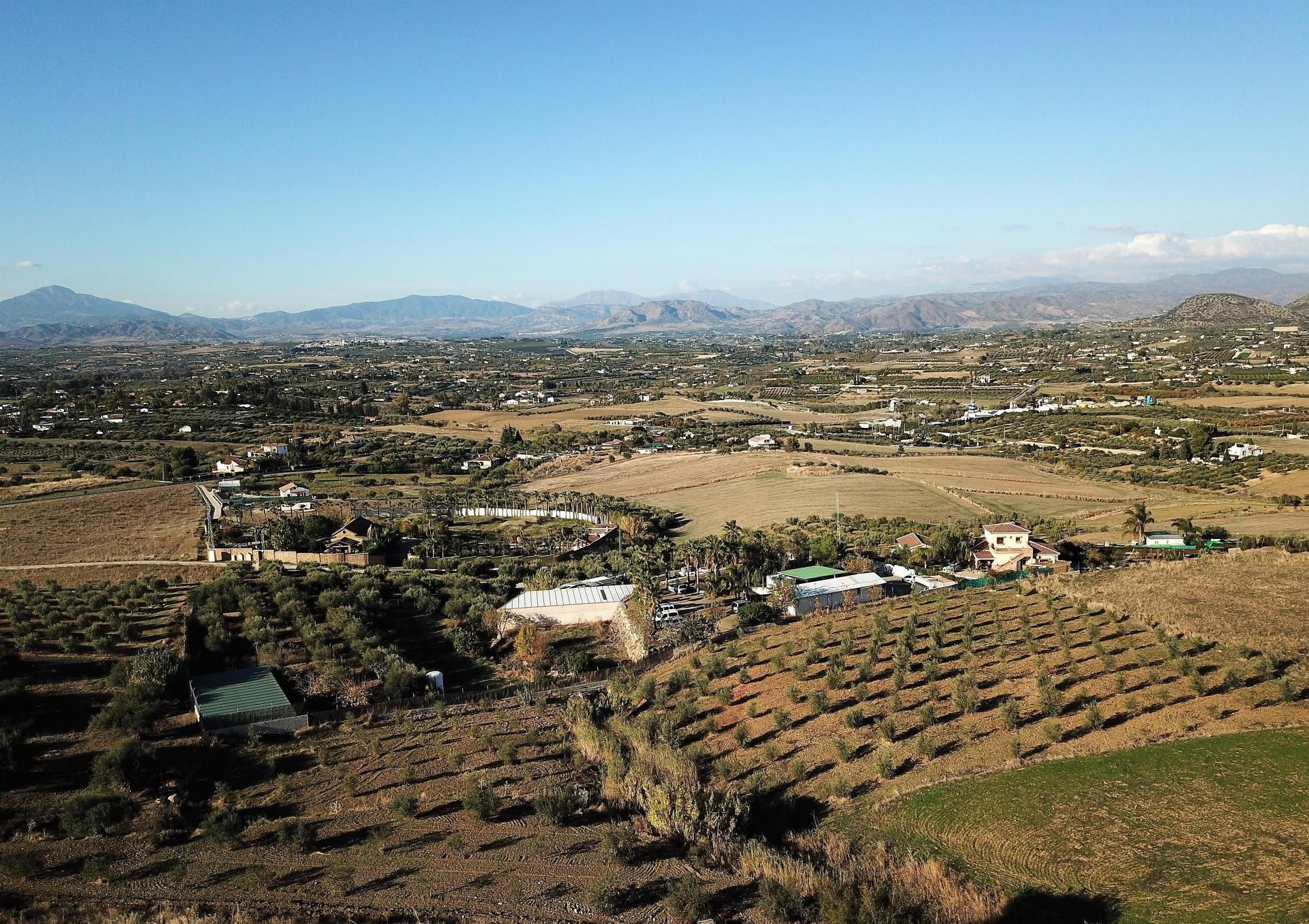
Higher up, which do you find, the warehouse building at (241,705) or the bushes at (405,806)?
the warehouse building at (241,705)

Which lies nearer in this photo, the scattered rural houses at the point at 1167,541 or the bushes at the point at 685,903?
the bushes at the point at 685,903

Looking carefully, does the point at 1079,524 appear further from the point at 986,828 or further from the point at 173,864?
the point at 173,864

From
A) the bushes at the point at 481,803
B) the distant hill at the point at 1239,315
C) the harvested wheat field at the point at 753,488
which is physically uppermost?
the distant hill at the point at 1239,315

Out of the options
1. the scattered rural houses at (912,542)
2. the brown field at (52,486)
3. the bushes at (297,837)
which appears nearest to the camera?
the bushes at (297,837)

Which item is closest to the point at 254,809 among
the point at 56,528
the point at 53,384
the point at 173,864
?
the point at 173,864

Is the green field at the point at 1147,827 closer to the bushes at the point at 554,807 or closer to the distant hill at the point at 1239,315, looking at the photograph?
the bushes at the point at 554,807

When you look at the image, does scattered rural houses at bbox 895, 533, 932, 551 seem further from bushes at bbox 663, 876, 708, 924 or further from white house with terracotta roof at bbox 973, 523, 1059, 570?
bushes at bbox 663, 876, 708, 924

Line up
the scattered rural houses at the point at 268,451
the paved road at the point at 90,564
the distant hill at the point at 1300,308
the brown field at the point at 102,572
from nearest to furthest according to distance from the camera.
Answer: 1. the brown field at the point at 102,572
2. the paved road at the point at 90,564
3. the scattered rural houses at the point at 268,451
4. the distant hill at the point at 1300,308

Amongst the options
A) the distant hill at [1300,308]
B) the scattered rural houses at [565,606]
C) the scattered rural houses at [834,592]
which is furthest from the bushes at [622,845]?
the distant hill at [1300,308]

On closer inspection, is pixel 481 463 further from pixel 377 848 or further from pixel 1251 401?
pixel 1251 401
